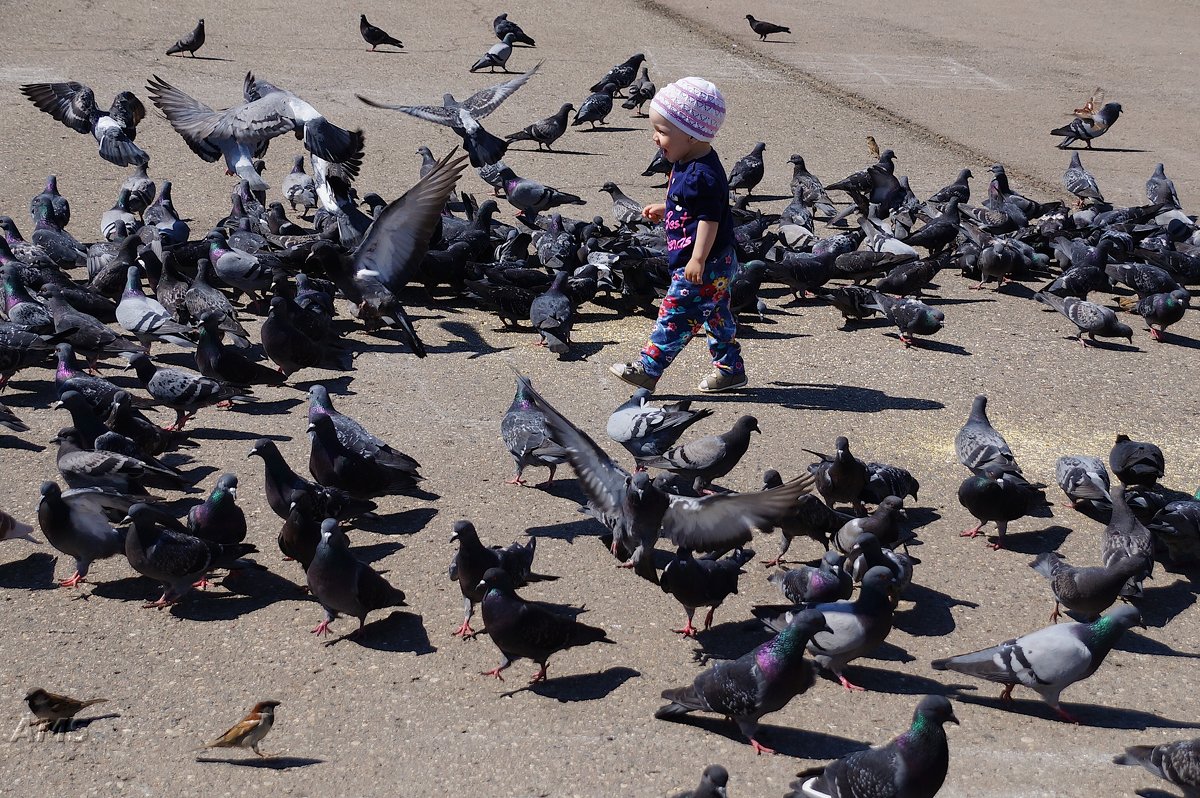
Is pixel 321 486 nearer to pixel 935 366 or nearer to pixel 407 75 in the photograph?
pixel 935 366

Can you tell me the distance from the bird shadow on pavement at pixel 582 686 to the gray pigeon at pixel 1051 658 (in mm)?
1432

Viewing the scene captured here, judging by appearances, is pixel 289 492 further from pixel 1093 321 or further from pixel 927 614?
pixel 1093 321

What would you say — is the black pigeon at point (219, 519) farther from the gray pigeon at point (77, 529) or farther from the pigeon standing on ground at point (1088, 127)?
the pigeon standing on ground at point (1088, 127)

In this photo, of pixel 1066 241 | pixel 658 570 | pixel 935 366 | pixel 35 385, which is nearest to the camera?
pixel 658 570

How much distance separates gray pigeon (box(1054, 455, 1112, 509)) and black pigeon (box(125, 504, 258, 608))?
4820 millimetres

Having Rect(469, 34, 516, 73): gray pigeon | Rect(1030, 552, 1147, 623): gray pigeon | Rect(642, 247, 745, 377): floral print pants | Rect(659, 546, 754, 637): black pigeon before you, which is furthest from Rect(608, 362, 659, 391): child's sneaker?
Rect(469, 34, 516, 73): gray pigeon

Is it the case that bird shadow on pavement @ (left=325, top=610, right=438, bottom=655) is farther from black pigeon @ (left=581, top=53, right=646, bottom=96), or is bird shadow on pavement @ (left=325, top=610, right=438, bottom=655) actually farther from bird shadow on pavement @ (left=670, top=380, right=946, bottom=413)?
black pigeon @ (left=581, top=53, right=646, bottom=96)

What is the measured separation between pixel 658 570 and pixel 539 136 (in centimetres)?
992

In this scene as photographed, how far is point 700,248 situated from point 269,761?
163 inches

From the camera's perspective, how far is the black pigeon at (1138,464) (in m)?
6.81

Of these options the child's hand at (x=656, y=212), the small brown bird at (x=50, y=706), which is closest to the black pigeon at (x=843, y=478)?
the child's hand at (x=656, y=212)

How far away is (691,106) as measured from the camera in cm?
704

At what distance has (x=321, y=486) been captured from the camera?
20.6 ft

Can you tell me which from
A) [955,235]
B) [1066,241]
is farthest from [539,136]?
[1066,241]
